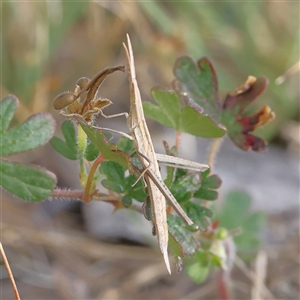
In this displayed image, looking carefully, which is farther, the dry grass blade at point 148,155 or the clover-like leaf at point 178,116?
the clover-like leaf at point 178,116

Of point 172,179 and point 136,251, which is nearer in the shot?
point 172,179

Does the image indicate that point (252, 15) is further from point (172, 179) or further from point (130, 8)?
point (172, 179)

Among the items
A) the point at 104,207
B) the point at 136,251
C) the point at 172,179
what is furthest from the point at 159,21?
the point at 172,179

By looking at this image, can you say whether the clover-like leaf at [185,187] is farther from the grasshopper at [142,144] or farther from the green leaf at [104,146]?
the green leaf at [104,146]

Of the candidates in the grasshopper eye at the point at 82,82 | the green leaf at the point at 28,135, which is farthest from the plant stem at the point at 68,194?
the grasshopper eye at the point at 82,82

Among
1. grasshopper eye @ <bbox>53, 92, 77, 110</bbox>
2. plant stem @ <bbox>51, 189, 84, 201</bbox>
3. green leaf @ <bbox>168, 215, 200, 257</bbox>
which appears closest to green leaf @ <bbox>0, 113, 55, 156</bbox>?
plant stem @ <bbox>51, 189, 84, 201</bbox>

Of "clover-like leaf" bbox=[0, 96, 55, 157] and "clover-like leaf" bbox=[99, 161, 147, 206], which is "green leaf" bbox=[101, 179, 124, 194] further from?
"clover-like leaf" bbox=[0, 96, 55, 157]

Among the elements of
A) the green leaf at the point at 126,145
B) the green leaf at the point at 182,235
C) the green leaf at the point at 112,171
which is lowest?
the green leaf at the point at 182,235

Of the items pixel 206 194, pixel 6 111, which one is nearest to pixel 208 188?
pixel 206 194
